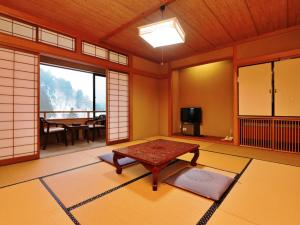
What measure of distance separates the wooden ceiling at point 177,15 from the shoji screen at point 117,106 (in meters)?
1.02

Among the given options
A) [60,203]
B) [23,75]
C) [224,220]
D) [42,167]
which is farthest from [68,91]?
[224,220]

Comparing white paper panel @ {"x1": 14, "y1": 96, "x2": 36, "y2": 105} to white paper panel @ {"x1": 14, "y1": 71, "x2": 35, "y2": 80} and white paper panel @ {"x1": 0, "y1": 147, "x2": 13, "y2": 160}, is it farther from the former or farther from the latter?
white paper panel @ {"x1": 0, "y1": 147, "x2": 13, "y2": 160}

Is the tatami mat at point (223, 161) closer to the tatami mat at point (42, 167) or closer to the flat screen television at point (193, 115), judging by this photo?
the tatami mat at point (42, 167)

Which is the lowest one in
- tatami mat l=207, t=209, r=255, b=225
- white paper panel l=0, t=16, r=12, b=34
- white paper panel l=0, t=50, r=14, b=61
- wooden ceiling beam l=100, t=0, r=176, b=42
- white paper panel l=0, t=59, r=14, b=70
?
tatami mat l=207, t=209, r=255, b=225

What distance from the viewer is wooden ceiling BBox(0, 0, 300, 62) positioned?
2.54 m

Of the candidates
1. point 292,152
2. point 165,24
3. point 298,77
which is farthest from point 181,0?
point 292,152

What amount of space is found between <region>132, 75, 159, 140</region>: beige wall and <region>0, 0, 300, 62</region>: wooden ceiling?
150 cm

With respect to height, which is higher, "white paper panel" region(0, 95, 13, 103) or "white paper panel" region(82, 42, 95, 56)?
"white paper panel" region(82, 42, 95, 56)

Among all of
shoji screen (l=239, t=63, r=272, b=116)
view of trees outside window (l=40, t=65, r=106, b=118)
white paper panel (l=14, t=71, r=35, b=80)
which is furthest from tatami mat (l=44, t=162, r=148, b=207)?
view of trees outside window (l=40, t=65, r=106, b=118)

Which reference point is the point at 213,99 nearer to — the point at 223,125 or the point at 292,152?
the point at 223,125

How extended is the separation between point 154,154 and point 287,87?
10.6 ft

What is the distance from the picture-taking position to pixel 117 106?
175 inches

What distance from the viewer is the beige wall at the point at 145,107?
16.0 ft

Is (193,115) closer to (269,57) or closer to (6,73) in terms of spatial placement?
(269,57)
